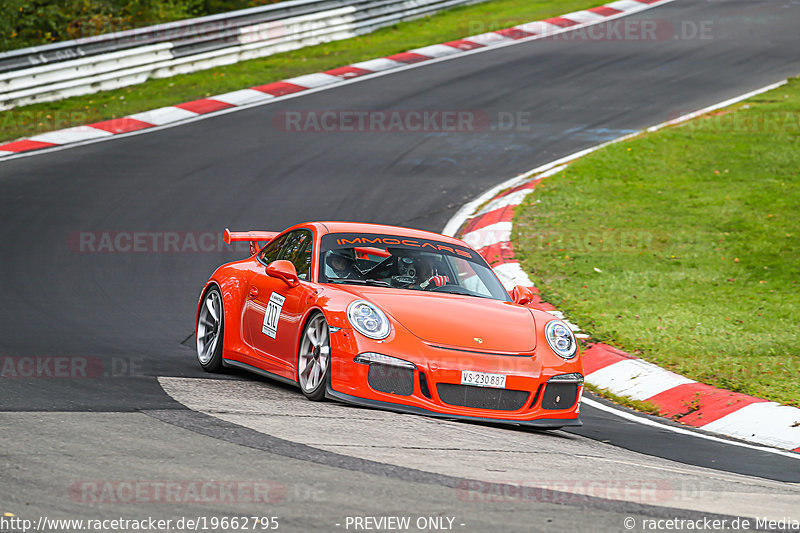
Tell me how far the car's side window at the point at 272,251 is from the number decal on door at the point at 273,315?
777 mm

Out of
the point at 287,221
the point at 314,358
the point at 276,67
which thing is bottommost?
the point at 287,221

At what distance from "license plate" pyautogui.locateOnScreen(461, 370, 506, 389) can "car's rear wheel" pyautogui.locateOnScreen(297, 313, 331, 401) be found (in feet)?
2.88

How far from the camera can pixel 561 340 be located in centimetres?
743

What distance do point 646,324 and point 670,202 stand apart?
4.71 m

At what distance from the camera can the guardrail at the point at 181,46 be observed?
753 inches

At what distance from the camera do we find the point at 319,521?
14.2ft

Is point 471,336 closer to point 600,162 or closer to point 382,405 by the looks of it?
point 382,405

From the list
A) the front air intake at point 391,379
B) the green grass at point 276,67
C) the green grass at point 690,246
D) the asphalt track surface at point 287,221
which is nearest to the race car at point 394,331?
the front air intake at point 391,379

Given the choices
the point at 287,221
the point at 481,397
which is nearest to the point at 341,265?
the point at 481,397

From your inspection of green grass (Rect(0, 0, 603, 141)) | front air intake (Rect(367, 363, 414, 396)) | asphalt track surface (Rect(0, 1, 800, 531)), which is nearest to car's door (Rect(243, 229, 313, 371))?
asphalt track surface (Rect(0, 1, 800, 531))

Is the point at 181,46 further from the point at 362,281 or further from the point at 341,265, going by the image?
the point at 362,281

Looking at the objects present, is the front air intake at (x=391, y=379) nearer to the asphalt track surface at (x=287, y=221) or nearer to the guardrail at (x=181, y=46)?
the asphalt track surface at (x=287, y=221)

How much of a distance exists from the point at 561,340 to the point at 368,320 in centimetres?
140

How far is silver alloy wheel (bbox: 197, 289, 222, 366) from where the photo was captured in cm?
862
